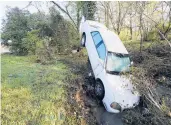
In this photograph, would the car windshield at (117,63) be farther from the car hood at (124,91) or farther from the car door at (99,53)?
the car hood at (124,91)

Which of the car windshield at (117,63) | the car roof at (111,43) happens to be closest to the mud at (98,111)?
the car windshield at (117,63)

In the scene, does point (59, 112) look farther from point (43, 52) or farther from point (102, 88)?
point (43, 52)

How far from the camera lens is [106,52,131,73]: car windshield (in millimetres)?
7277

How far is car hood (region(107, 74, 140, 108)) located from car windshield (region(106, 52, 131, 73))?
459 mm

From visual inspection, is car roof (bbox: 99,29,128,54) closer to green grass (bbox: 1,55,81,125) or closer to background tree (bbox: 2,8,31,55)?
green grass (bbox: 1,55,81,125)

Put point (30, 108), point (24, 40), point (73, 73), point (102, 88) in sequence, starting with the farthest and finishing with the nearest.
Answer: point (24, 40) < point (73, 73) < point (102, 88) < point (30, 108)

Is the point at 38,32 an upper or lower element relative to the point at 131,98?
upper

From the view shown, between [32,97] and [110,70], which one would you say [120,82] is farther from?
[32,97]

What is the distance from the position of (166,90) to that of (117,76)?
1.88m

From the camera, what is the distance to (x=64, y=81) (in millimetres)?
7297

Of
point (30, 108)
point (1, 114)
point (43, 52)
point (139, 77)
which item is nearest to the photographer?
point (1, 114)

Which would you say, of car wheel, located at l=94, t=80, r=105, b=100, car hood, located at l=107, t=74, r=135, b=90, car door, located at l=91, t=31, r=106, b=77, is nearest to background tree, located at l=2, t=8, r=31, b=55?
car door, located at l=91, t=31, r=106, b=77

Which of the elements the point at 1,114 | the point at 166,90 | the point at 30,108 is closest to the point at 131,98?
the point at 166,90

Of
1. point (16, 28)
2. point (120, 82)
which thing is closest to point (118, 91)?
point (120, 82)
